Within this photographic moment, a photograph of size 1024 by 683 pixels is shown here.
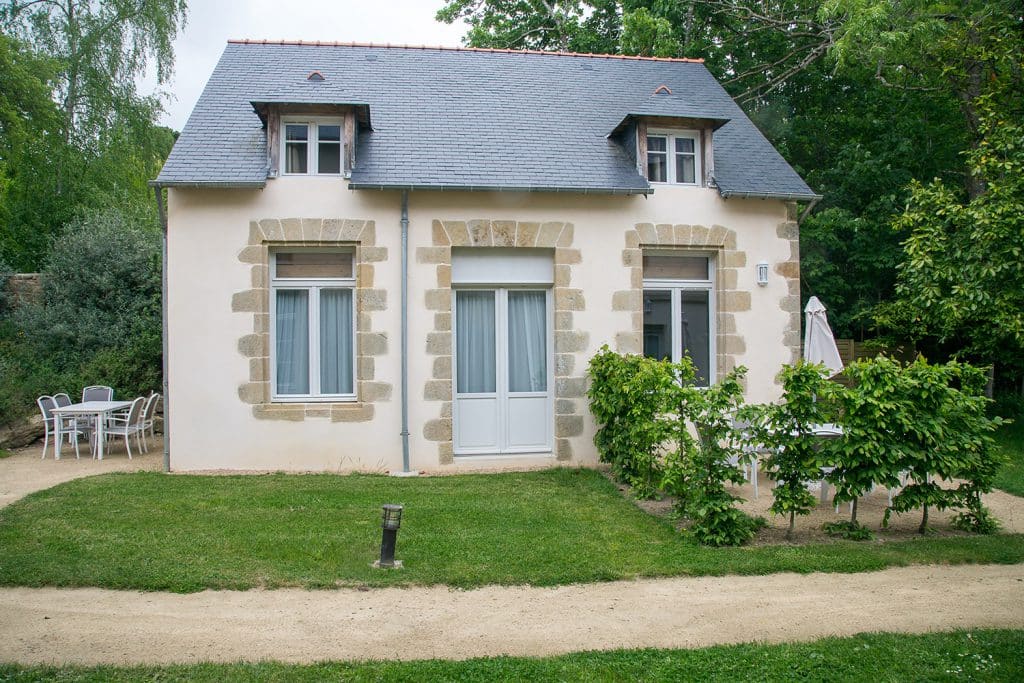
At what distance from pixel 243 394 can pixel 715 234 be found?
614 centimetres

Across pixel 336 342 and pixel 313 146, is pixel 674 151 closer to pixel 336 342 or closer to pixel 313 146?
pixel 313 146

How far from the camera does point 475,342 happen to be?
951 centimetres

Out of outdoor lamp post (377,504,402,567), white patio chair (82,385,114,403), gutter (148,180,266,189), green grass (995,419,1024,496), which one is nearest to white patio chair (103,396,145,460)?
white patio chair (82,385,114,403)

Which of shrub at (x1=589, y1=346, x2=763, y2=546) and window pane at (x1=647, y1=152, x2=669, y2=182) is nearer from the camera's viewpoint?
shrub at (x1=589, y1=346, x2=763, y2=546)

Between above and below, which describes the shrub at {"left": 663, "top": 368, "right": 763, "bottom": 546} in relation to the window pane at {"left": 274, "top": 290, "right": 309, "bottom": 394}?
below

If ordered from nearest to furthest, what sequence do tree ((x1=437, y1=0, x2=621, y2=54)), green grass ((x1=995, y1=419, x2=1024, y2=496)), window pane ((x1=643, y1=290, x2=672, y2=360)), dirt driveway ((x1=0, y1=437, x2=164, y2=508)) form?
dirt driveway ((x1=0, y1=437, x2=164, y2=508)), green grass ((x1=995, y1=419, x2=1024, y2=496)), window pane ((x1=643, y1=290, x2=672, y2=360)), tree ((x1=437, y1=0, x2=621, y2=54))

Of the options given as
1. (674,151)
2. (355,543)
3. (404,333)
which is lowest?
(355,543)

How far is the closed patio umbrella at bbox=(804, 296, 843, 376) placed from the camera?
8.22m

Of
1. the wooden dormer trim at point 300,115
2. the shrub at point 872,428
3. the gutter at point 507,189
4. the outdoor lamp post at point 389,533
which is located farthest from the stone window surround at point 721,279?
the outdoor lamp post at point 389,533

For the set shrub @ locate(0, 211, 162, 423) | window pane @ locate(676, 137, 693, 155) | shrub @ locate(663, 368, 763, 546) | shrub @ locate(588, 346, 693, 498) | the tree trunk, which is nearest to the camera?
shrub @ locate(663, 368, 763, 546)

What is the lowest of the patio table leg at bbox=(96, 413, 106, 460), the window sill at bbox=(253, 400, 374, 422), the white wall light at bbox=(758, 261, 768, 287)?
the patio table leg at bbox=(96, 413, 106, 460)

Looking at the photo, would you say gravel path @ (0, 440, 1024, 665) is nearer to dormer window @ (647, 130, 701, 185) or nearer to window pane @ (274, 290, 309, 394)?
window pane @ (274, 290, 309, 394)

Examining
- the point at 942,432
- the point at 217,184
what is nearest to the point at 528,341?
the point at 217,184

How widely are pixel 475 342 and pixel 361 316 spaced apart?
4.86 ft
